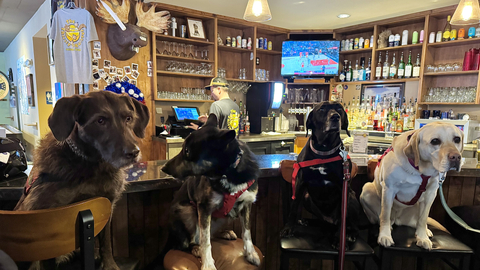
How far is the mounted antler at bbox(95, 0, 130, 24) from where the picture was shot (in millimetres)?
3471

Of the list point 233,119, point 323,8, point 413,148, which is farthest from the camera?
point 323,8

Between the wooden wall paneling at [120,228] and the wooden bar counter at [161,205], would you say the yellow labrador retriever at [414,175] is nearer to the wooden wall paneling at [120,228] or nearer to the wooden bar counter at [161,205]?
the wooden bar counter at [161,205]

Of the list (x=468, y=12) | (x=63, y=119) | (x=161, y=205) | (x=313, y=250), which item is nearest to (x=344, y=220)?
(x=313, y=250)

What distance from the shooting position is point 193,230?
131 cm

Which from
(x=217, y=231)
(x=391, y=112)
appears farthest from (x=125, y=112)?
(x=391, y=112)

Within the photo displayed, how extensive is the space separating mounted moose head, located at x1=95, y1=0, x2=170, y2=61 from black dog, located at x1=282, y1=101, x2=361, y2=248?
116 inches

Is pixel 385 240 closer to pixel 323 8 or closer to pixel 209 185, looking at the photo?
pixel 209 185

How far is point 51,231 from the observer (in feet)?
2.64

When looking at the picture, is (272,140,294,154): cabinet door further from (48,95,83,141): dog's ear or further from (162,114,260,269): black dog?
(48,95,83,141): dog's ear

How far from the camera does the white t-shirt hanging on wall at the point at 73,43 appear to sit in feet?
10.6

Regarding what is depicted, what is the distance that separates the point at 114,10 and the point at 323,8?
3.00 meters

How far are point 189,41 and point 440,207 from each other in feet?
13.0

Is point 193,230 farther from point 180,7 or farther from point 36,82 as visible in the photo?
point 36,82

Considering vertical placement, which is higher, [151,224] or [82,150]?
[82,150]
